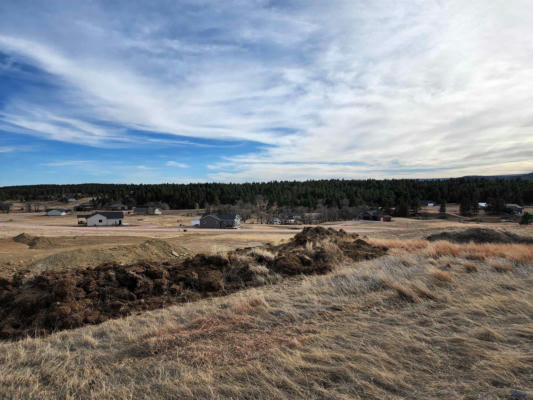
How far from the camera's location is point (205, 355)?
184 inches

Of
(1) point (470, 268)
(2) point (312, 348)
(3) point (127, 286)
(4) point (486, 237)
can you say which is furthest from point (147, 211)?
(2) point (312, 348)

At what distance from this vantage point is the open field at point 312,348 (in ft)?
12.0

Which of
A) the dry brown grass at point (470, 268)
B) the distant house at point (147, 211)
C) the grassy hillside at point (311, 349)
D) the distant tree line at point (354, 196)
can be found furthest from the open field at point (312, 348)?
the distant house at point (147, 211)

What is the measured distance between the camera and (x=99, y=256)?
66.3ft

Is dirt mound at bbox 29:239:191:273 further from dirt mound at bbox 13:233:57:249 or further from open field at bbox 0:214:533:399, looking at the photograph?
dirt mound at bbox 13:233:57:249

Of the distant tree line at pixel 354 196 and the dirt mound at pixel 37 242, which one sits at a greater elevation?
the distant tree line at pixel 354 196

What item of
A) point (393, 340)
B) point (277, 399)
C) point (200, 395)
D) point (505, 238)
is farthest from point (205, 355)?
point (505, 238)

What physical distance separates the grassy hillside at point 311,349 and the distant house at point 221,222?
225ft

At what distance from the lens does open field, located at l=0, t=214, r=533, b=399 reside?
3654mm

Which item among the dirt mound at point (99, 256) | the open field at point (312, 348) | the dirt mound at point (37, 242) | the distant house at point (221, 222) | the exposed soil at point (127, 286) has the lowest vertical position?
the distant house at point (221, 222)

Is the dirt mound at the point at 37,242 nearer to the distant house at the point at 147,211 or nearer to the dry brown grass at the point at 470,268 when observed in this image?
the dry brown grass at the point at 470,268

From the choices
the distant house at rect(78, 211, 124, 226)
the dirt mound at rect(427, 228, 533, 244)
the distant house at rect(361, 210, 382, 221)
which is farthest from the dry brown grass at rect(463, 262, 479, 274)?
the distant house at rect(78, 211, 124, 226)

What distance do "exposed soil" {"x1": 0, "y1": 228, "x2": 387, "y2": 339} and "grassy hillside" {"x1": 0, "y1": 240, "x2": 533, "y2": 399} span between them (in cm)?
116

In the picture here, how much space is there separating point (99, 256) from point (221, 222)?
187ft
